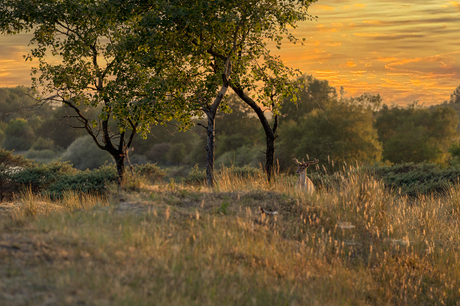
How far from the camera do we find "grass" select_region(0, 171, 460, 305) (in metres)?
3.82

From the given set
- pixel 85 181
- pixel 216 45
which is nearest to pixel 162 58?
pixel 216 45

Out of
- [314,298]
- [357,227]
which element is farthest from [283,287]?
[357,227]

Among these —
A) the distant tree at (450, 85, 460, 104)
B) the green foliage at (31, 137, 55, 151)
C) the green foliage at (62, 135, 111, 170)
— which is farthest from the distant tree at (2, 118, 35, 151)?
the distant tree at (450, 85, 460, 104)

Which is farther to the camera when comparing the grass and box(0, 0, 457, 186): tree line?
box(0, 0, 457, 186): tree line

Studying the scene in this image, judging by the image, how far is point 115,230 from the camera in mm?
5258

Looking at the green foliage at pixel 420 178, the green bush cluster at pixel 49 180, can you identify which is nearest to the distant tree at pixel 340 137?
the green foliage at pixel 420 178

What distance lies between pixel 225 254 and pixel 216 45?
9.77 m

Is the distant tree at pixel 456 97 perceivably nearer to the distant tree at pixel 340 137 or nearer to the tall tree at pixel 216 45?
the distant tree at pixel 340 137

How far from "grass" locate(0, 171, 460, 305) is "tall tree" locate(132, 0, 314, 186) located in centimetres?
536

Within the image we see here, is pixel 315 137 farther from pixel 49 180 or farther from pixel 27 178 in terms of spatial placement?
pixel 27 178

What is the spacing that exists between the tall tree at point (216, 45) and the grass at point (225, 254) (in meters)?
5.36

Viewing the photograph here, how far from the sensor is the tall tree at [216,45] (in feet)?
38.8

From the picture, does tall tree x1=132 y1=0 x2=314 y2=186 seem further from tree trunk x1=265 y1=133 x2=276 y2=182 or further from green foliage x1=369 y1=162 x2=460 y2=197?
green foliage x1=369 y1=162 x2=460 y2=197

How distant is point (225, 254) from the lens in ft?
17.0
